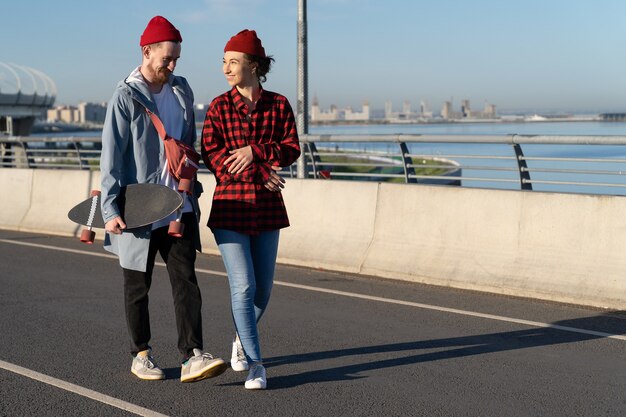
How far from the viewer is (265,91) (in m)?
5.99

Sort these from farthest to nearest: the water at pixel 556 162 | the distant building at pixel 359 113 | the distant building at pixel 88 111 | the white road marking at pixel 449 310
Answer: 1. the distant building at pixel 88 111
2. the distant building at pixel 359 113
3. the water at pixel 556 162
4. the white road marking at pixel 449 310

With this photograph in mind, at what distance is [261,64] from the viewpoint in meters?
5.88

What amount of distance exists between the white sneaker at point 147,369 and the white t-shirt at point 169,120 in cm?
83

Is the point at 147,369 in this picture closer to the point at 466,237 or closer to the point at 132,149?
the point at 132,149

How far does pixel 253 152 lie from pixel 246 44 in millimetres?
616

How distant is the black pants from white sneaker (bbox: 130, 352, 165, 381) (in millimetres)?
158

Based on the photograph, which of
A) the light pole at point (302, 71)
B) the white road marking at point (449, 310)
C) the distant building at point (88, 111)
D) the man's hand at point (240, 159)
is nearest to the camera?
the man's hand at point (240, 159)

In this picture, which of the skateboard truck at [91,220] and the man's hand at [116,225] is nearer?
the man's hand at [116,225]

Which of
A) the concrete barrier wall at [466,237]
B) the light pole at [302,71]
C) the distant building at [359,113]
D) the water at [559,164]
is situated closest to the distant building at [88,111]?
the distant building at [359,113]

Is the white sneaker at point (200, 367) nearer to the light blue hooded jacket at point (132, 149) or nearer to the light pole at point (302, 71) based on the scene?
the light blue hooded jacket at point (132, 149)

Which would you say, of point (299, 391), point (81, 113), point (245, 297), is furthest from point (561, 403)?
point (81, 113)

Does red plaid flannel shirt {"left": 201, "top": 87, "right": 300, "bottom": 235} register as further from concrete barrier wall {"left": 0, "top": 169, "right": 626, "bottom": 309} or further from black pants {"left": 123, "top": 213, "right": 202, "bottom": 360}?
concrete barrier wall {"left": 0, "top": 169, "right": 626, "bottom": 309}

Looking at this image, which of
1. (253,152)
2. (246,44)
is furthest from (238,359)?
(246,44)

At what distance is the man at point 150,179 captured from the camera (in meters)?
5.84
